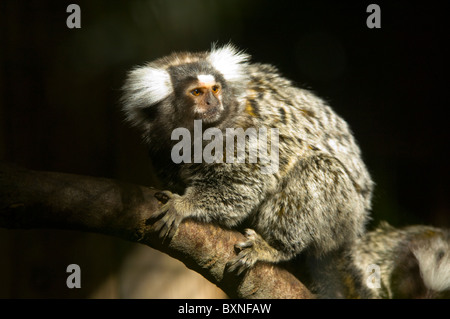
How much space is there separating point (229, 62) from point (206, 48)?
188 millimetres

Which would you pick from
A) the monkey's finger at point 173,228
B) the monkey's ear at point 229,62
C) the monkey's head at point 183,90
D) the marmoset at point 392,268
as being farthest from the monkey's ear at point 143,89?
the marmoset at point 392,268

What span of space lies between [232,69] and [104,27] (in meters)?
0.67

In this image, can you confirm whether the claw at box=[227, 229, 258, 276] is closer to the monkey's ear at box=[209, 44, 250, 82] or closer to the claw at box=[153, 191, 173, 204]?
the claw at box=[153, 191, 173, 204]

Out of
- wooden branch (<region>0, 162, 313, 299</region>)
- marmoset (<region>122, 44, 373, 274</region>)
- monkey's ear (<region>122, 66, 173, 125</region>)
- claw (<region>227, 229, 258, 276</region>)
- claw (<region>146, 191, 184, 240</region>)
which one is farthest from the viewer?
monkey's ear (<region>122, 66, 173, 125</region>)

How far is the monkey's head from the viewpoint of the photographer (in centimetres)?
209

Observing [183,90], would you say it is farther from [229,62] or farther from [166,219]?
[166,219]

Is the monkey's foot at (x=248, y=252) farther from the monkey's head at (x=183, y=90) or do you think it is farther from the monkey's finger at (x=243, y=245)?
the monkey's head at (x=183, y=90)

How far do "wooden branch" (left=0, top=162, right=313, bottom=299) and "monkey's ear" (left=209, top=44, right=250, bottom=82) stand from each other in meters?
0.78

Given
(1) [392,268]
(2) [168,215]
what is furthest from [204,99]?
(1) [392,268]

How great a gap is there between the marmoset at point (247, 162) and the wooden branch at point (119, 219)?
73 millimetres

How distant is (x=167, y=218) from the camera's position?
1.83 meters

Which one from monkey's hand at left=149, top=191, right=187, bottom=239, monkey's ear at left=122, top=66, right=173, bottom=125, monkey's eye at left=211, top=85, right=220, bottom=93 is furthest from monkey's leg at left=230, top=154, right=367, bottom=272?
monkey's ear at left=122, top=66, right=173, bottom=125

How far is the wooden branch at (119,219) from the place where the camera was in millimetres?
1560
